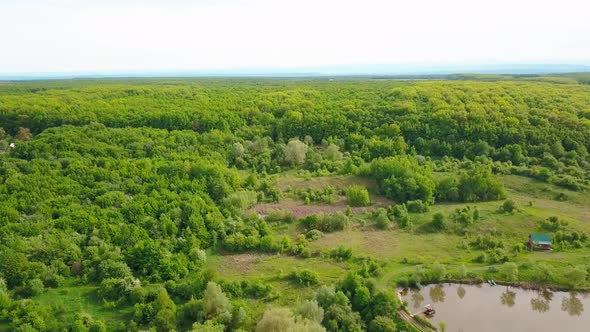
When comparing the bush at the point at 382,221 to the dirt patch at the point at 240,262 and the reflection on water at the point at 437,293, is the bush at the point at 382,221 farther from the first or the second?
the dirt patch at the point at 240,262

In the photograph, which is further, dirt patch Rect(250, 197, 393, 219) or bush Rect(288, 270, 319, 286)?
dirt patch Rect(250, 197, 393, 219)

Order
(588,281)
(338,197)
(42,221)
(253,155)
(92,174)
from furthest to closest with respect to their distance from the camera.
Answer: (253,155) → (338,197) → (92,174) → (42,221) → (588,281)

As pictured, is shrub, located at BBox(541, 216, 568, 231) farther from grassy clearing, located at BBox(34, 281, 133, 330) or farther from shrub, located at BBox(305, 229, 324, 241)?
grassy clearing, located at BBox(34, 281, 133, 330)

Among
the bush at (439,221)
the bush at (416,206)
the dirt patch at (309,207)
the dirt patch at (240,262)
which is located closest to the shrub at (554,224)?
the bush at (439,221)

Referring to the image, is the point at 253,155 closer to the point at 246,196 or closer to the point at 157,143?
the point at 157,143

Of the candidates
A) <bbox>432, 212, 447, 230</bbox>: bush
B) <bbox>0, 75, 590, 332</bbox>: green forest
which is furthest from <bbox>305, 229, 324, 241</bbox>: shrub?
<bbox>432, 212, 447, 230</bbox>: bush

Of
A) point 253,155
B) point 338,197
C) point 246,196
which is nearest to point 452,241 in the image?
point 338,197

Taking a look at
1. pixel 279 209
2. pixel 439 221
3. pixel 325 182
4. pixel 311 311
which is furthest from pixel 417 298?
pixel 325 182
